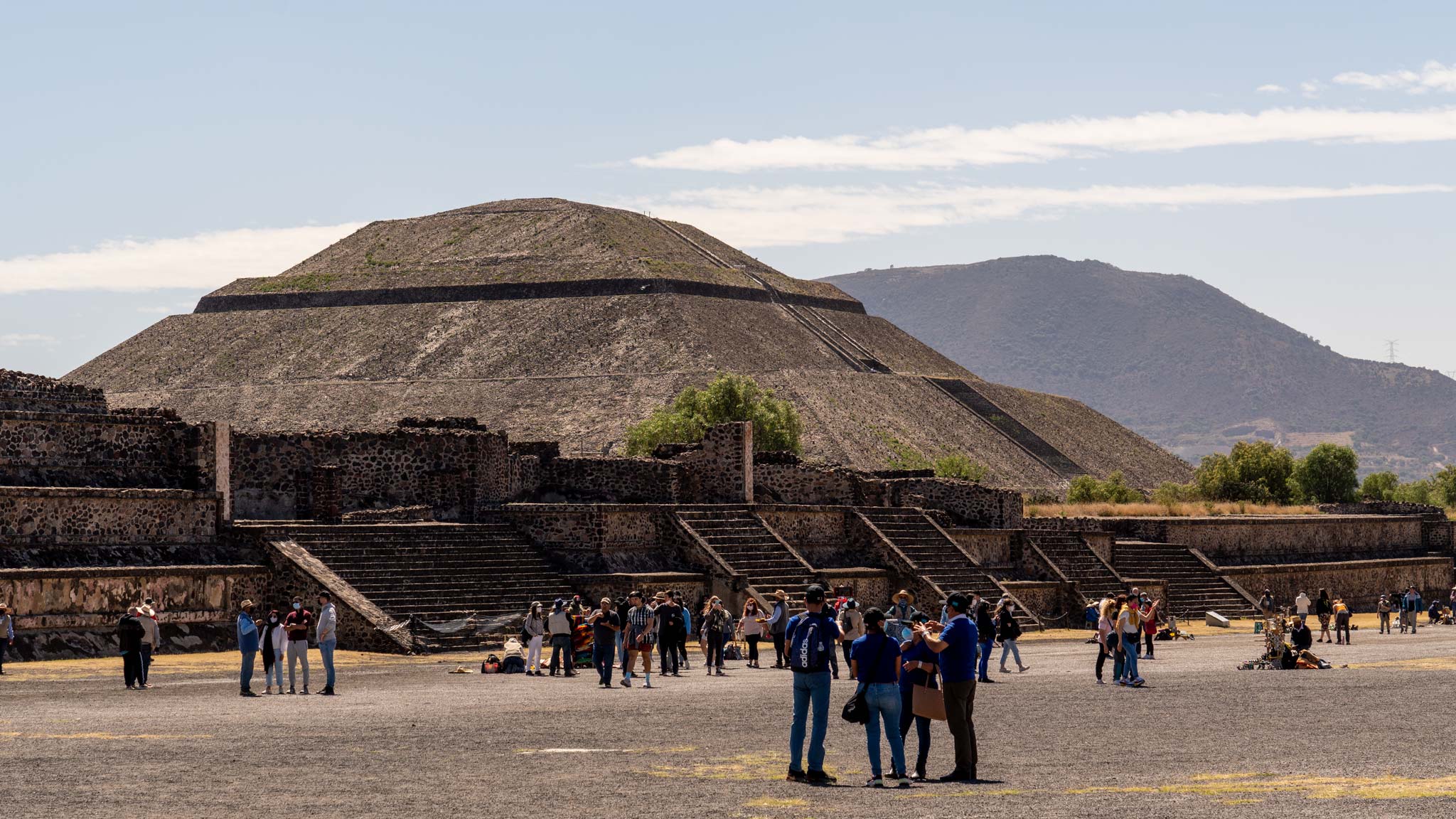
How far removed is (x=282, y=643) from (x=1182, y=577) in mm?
34451

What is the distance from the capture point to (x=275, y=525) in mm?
37500

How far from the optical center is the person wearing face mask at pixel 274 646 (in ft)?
85.4

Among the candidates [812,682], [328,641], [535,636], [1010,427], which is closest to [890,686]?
[812,682]

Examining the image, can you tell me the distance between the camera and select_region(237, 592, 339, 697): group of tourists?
25641 mm

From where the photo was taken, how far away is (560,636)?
30078 millimetres

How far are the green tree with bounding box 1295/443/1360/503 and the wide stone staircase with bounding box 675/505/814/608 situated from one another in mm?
55318

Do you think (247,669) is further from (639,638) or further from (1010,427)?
(1010,427)

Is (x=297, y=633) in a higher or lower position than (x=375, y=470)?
lower

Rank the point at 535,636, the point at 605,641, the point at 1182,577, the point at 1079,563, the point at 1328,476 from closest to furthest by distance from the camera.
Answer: the point at 605,641
the point at 535,636
the point at 1079,563
the point at 1182,577
the point at 1328,476

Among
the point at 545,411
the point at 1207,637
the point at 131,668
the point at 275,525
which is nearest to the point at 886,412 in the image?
the point at 545,411

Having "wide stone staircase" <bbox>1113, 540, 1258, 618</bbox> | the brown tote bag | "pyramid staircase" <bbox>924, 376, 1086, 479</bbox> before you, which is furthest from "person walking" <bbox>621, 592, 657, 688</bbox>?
"pyramid staircase" <bbox>924, 376, 1086, 479</bbox>

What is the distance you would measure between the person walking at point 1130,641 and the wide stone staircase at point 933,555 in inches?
571

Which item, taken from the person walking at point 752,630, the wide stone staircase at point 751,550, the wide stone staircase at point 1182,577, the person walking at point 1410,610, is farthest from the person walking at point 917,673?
the wide stone staircase at point 1182,577

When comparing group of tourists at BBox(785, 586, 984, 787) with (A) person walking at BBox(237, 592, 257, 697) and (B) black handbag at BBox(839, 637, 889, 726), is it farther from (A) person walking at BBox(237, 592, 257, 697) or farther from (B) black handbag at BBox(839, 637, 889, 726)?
(A) person walking at BBox(237, 592, 257, 697)
